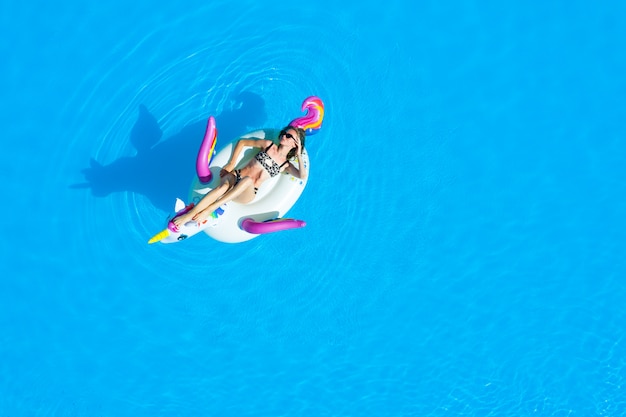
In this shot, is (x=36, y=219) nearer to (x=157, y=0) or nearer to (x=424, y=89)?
(x=157, y=0)

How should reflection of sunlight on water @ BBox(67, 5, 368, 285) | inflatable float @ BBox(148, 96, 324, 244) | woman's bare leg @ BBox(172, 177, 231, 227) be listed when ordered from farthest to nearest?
reflection of sunlight on water @ BBox(67, 5, 368, 285) < inflatable float @ BBox(148, 96, 324, 244) < woman's bare leg @ BBox(172, 177, 231, 227)

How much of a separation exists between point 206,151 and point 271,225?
723 mm

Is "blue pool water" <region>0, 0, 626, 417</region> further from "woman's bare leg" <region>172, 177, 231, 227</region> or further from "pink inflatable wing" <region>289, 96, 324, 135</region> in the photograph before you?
"woman's bare leg" <region>172, 177, 231, 227</region>

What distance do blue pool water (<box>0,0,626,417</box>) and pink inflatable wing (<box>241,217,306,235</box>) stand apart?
0.71 meters

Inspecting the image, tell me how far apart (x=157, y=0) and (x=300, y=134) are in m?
1.94

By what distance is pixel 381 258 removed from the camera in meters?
5.09

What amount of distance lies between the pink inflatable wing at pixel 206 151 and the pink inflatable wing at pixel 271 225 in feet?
1.65

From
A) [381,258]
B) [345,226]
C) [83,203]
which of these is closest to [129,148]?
[83,203]

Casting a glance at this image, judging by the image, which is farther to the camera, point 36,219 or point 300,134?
point 36,219

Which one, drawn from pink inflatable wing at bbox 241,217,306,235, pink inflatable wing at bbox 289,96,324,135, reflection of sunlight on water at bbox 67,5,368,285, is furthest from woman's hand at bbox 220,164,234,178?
reflection of sunlight on water at bbox 67,5,368,285

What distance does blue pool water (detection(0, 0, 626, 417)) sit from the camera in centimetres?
491

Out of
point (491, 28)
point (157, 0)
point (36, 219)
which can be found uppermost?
point (157, 0)

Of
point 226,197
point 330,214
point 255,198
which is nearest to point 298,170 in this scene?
point 255,198

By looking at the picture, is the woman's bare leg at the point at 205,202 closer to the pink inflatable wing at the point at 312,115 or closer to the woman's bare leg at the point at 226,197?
the woman's bare leg at the point at 226,197
